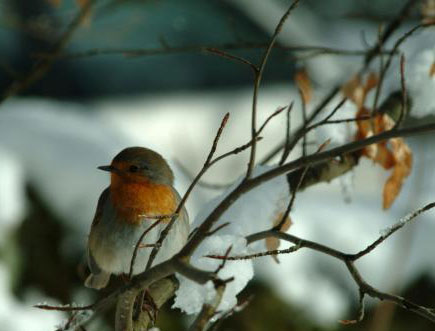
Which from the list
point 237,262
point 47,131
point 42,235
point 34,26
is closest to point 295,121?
point 47,131

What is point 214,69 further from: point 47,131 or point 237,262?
point 237,262

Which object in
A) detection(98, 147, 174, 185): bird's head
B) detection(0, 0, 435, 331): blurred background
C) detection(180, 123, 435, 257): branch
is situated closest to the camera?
detection(180, 123, 435, 257): branch

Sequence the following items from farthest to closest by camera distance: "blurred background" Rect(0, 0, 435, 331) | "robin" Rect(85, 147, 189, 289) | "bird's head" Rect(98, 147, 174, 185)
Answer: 1. "blurred background" Rect(0, 0, 435, 331)
2. "bird's head" Rect(98, 147, 174, 185)
3. "robin" Rect(85, 147, 189, 289)

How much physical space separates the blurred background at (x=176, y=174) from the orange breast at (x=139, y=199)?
0.87 ft

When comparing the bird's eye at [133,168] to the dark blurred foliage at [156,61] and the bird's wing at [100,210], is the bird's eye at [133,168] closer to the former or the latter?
the bird's wing at [100,210]

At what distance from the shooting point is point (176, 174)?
17.7 ft

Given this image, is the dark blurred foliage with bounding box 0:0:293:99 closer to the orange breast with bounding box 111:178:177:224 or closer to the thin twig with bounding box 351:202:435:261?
the orange breast with bounding box 111:178:177:224

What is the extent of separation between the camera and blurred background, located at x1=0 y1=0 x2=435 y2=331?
12.5 feet

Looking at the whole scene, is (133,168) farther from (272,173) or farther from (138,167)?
(272,173)

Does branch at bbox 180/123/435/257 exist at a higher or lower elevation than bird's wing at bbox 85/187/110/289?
lower

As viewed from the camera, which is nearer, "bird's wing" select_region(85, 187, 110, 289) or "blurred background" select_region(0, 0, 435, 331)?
"bird's wing" select_region(85, 187, 110, 289)

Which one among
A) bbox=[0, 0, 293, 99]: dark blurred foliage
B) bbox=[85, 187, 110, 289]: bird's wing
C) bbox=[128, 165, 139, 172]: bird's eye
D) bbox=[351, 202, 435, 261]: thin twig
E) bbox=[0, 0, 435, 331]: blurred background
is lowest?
bbox=[351, 202, 435, 261]: thin twig

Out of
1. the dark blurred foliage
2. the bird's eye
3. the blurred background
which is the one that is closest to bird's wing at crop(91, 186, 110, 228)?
the bird's eye

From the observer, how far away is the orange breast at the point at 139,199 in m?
2.66
